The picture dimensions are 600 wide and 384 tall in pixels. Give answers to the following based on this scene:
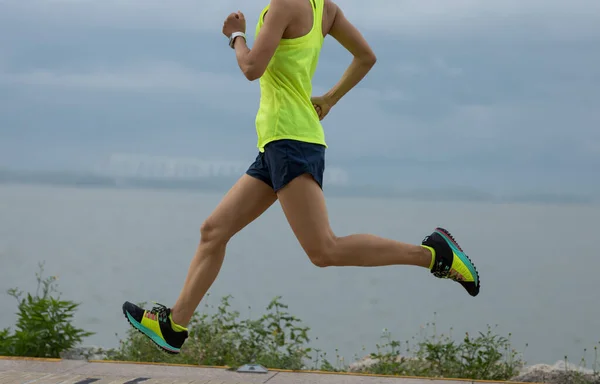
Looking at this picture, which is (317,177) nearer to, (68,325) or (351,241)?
(351,241)

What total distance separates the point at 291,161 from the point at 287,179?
0.08 meters

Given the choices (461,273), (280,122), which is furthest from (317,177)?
(461,273)

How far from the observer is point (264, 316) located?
16.2ft

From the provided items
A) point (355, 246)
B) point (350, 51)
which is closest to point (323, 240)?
point (355, 246)

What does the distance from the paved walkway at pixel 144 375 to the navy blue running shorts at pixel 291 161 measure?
52.3 inches

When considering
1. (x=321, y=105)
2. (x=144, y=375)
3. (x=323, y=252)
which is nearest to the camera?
(x=323, y=252)

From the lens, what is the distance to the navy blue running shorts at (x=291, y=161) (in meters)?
3.42

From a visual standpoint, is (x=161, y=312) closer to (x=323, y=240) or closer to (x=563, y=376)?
(x=323, y=240)

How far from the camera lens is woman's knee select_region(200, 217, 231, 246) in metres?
3.68

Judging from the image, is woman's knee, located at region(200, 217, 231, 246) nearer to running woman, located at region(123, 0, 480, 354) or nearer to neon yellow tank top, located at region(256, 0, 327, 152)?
running woman, located at region(123, 0, 480, 354)

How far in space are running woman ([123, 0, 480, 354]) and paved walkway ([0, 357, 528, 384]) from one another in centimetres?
56

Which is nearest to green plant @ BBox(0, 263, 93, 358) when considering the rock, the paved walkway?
the paved walkway

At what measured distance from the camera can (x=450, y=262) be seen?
153 inches

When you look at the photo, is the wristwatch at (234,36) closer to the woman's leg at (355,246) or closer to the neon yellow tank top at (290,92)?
the neon yellow tank top at (290,92)
